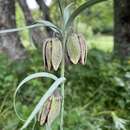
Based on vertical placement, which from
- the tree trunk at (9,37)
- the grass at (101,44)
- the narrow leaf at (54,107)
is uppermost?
the tree trunk at (9,37)

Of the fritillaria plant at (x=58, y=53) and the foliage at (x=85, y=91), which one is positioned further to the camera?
the foliage at (x=85, y=91)

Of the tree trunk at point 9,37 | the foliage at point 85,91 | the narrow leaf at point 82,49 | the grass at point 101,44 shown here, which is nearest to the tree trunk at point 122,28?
the grass at point 101,44

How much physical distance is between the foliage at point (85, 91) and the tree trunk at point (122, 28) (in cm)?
33

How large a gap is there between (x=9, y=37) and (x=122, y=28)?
0.94m

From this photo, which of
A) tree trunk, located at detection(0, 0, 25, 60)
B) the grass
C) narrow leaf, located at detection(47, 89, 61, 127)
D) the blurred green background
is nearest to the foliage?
the blurred green background

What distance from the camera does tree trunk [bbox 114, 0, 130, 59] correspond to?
361 cm

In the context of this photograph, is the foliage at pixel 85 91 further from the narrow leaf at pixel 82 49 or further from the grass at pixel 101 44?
the narrow leaf at pixel 82 49

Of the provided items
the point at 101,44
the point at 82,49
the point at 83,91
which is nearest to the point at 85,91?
the point at 83,91

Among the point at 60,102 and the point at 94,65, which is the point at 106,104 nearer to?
the point at 94,65

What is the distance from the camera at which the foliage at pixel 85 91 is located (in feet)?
8.13

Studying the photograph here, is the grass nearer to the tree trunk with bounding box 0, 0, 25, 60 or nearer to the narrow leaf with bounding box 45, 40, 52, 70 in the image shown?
the tree trunk with bounding box 0, 0, 25, 60

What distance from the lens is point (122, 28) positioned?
12.1 ft

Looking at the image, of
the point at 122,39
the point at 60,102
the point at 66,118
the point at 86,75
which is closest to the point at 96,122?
the point at 66,118

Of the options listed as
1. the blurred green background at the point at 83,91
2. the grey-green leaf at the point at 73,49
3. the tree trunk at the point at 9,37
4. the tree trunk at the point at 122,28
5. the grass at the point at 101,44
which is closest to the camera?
the grey-green leaf at the point at 73,49
